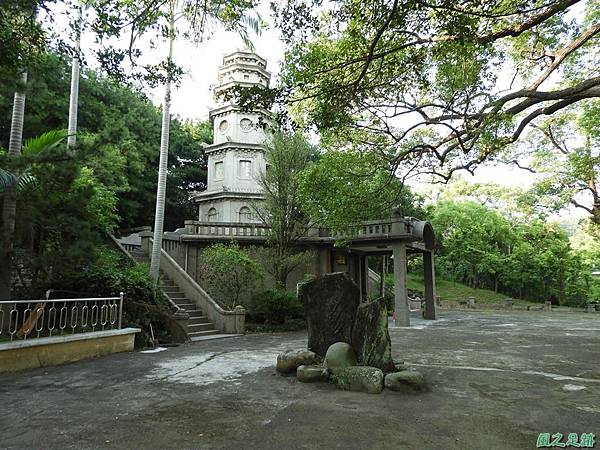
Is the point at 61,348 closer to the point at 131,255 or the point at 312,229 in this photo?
the point at 131,255

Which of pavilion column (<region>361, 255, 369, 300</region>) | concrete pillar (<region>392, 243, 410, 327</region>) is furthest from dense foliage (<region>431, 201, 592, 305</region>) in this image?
concrete pillar (<region>392, 243, 410, 327</region>)

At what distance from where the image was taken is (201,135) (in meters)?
28.4

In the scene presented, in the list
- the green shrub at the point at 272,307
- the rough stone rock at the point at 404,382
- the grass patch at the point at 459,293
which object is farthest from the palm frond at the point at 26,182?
the grass patch at the point at 459,293

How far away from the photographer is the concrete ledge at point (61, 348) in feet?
19.9

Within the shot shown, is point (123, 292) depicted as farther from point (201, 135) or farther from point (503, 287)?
point (503, 287)

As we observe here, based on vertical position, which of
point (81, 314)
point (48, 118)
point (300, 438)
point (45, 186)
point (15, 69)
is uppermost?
A: point (48, 118)

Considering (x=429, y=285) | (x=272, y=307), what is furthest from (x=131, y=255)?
(x=429, y=285)

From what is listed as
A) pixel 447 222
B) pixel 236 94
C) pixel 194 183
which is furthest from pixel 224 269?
pixel 447 222

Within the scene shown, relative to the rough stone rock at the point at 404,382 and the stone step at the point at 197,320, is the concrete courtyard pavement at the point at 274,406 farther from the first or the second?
the stone step at the point at 197,320

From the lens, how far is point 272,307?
13281 mm

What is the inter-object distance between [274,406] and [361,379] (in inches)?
51.6

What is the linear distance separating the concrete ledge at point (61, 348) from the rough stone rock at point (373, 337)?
4.87 meters

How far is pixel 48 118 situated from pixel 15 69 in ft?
47.5

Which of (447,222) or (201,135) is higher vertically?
(201,135)
